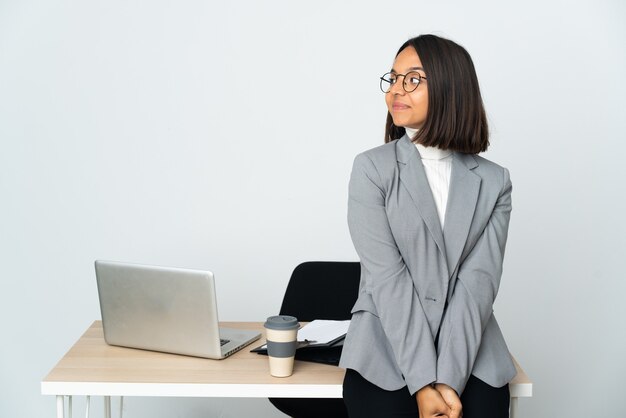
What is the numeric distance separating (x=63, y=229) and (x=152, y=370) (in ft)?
6.01

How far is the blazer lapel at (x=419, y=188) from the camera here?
6.49 feet

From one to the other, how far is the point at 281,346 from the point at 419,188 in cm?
51

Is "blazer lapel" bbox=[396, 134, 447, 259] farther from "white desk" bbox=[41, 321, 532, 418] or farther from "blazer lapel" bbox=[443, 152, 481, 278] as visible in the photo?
"white desk" bbox=[41, 321, 532, 418]

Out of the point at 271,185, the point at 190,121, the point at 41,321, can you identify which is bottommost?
the point at 41,321

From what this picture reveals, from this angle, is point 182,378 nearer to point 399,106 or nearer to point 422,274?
point 422,274

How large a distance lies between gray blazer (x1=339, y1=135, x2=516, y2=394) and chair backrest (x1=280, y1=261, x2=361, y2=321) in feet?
2.28

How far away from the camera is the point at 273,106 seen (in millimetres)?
3572

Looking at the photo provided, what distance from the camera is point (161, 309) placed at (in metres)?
2.05

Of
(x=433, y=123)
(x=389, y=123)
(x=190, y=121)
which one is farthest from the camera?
(x=190, y=121)

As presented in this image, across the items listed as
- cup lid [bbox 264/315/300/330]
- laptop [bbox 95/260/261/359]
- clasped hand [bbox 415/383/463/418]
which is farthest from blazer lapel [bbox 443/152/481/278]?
laptop [bbox 95/260/261/359]

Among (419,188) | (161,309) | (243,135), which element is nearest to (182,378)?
(161,309)

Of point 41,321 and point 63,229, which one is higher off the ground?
point 63,229

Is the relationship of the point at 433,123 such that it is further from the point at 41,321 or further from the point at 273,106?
the point at 41,321

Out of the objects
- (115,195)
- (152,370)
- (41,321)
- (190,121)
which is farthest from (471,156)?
(41,321)
